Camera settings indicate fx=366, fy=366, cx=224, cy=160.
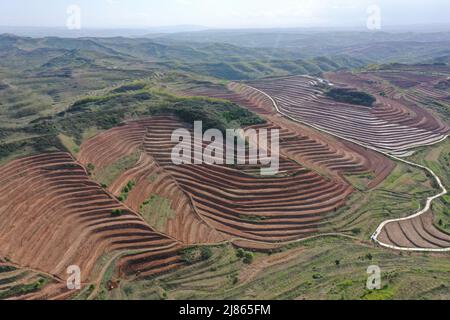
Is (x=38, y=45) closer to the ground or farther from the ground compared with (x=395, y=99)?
farther from the ground

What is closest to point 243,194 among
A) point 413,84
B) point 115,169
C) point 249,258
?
point 249,258

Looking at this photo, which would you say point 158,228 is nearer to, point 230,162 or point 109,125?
point 230,162

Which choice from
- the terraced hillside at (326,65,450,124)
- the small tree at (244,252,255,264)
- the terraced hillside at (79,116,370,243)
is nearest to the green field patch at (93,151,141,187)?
the terraced hillside at (79,116,370,243)

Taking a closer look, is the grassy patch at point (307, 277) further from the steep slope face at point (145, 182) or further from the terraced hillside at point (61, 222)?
the steep slope face at point (145, 182)

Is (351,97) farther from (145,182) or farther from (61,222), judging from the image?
(61,222)

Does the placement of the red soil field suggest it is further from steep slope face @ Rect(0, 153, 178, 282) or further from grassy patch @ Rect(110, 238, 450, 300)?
steep slope face @ Rect(0, 153, 178, 282)

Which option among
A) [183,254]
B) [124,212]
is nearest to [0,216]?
[124,212]

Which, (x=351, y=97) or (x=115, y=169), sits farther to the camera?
(x=351, y=97)
